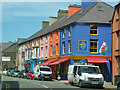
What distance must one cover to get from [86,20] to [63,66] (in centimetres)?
851

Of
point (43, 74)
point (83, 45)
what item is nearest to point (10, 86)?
point (43, 74)

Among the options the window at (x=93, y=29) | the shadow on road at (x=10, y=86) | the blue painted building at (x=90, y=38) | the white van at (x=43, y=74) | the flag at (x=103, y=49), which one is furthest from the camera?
the window at (x=93, y=29)

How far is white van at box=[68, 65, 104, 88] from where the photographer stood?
24.5 m

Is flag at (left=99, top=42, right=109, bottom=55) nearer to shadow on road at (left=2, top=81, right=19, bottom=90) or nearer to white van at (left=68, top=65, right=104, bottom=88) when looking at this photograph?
white van at (left=68, top=65, right=104, bottom=88)

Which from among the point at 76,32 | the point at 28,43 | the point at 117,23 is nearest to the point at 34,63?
the point at 28,43

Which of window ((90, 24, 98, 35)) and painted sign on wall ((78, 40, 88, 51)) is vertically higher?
window ((90, 24, 98, 35))

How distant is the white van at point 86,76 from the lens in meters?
24.5

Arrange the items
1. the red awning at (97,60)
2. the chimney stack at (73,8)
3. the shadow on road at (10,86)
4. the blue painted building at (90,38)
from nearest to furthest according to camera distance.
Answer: the shadow on road at (10,86) < the red awning at (97,60) < the blue painted building at (90,38) < the chimney stack at (73,8)

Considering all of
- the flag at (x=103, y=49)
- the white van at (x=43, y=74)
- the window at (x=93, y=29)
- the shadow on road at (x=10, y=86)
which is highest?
the window at (x=93, y=29)

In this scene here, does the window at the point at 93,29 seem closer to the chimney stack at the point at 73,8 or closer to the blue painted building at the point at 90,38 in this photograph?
the blue painted building at the point at 90,38

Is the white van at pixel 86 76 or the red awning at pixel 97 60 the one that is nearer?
the white van at pixel 86 76

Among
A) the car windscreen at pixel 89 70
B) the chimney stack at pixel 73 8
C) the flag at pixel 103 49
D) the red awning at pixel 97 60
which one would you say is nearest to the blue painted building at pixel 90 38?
the red awning at pixel 97 60

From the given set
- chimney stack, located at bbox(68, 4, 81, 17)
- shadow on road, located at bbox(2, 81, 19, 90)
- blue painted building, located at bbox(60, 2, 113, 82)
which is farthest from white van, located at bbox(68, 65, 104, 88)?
chimney stack, located at bbox(68, 4, 81, 17)

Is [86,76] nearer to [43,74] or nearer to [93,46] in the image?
[43,74]
